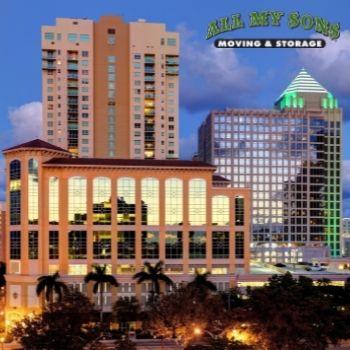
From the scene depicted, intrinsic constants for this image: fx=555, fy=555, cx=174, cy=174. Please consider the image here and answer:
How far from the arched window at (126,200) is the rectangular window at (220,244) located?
13228 mm

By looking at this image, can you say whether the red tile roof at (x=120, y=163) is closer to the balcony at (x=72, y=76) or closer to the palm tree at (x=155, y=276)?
the palm tree at (x=155, y=276)

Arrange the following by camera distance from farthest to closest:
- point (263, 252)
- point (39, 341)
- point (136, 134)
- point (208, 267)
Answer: point (263, 252)
point (136, 134)
point (208, 267)
point (39, 341)

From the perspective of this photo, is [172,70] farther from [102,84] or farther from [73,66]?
[73,66]

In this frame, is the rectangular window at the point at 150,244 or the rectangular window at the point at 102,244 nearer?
the rectangular window at the point at 102,244

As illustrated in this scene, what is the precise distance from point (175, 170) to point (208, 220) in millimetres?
9417

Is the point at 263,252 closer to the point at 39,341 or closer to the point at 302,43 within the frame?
the point at 302,43

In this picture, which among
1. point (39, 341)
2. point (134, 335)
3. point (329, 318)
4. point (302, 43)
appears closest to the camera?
point (39, 341)

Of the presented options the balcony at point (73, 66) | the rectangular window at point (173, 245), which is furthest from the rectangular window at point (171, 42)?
the rectangular window at point (173, 245)

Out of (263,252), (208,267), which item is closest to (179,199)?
(208,267)

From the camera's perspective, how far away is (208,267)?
8675 cm

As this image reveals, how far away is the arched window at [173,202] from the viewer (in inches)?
3423

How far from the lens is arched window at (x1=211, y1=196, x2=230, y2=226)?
88000mm

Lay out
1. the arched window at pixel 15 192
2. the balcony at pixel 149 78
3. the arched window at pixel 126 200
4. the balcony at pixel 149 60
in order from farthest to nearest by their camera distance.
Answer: the balcony at pixel 149 78, the balcony at pixel 149 60, the arched window at pixel 126 200, the arched window at pixel 15 192

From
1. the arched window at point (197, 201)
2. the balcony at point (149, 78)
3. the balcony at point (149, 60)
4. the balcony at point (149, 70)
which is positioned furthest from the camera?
the balcony at point (149, 78)
